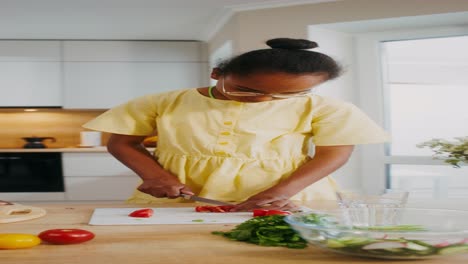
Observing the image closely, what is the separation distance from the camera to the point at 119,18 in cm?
399

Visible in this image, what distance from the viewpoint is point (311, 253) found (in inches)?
30.9

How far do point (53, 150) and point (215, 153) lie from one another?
10.6 feet

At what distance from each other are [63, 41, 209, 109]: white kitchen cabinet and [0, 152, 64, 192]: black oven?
501 millimetres

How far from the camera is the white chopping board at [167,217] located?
108cm

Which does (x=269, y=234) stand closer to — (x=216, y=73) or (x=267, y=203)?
(x=267, y=203)

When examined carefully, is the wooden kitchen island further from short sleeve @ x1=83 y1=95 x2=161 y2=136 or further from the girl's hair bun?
short sleeve @ x1=83 y1=95 x2=161 y2=136

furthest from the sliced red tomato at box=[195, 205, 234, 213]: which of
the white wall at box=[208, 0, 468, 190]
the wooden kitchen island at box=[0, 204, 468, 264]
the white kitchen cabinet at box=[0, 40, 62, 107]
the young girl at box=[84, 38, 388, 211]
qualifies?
the white kitchen cabinet at box=[0, 40, 62, 107]

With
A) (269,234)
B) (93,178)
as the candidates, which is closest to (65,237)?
(269,234)

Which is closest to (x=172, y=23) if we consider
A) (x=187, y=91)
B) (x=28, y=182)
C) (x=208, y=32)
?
(x=208, y=32)

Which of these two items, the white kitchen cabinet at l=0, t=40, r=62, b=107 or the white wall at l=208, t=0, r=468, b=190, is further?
the white kitchen cabinet at l=0, t=40, r=62, b=107

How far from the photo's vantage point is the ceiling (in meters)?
3.57

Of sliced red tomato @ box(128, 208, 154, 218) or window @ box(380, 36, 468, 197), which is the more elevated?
window @ box(380, 36, 468, 197)

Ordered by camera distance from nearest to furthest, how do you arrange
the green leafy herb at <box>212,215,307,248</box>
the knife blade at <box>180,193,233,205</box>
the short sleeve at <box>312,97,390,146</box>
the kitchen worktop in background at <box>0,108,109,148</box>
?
the green leafy herb at <box>212,215,307,248</box>
the knife blade at <box>180,193,233,205</box>
the short sleeve at <box>312,97,390,146</box>
the kitchen worktop in background at <box>0,108,109,148</box>

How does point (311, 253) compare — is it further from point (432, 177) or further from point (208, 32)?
point (208, 32)
